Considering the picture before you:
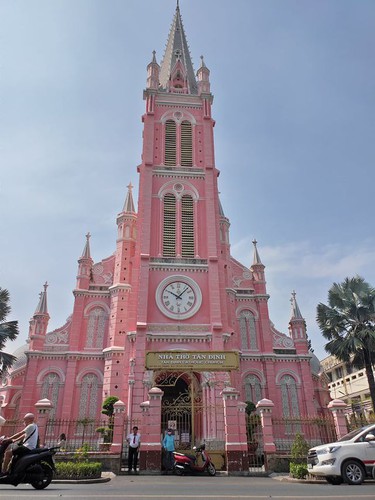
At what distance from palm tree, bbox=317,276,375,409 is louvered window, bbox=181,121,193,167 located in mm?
13496

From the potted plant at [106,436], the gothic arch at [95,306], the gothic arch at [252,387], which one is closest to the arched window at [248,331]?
the gothic arch at [252,387]

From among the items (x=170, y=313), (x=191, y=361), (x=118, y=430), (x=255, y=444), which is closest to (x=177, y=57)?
(x=170, y=313)

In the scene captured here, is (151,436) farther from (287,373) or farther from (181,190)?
(181,190)

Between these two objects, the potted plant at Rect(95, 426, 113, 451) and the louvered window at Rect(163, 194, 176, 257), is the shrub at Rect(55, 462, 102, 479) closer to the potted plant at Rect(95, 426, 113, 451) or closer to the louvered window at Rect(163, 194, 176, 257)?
the potted plant at Rect(95, 426, 113, 451)

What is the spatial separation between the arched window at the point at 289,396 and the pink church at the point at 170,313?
69 mm

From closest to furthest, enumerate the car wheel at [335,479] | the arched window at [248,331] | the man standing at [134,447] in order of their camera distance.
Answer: the car wheel at [335,479] → the man standing at [134,447] → the arched window at [248,331]

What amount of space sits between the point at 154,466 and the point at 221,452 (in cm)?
266

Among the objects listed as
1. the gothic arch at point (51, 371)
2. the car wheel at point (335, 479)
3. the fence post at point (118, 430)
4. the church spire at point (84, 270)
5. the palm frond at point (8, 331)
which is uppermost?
the church spire at point (84, 270)

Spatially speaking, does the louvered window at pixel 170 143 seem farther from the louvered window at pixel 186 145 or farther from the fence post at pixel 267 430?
the fence post at pixel 267 430

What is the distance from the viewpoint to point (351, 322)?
23531 mm

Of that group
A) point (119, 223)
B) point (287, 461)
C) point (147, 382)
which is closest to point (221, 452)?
point (287, 461)

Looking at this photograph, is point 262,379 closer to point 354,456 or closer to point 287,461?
point 287,461

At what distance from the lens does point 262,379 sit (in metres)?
27.9

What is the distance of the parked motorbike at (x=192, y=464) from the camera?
13070 mm
